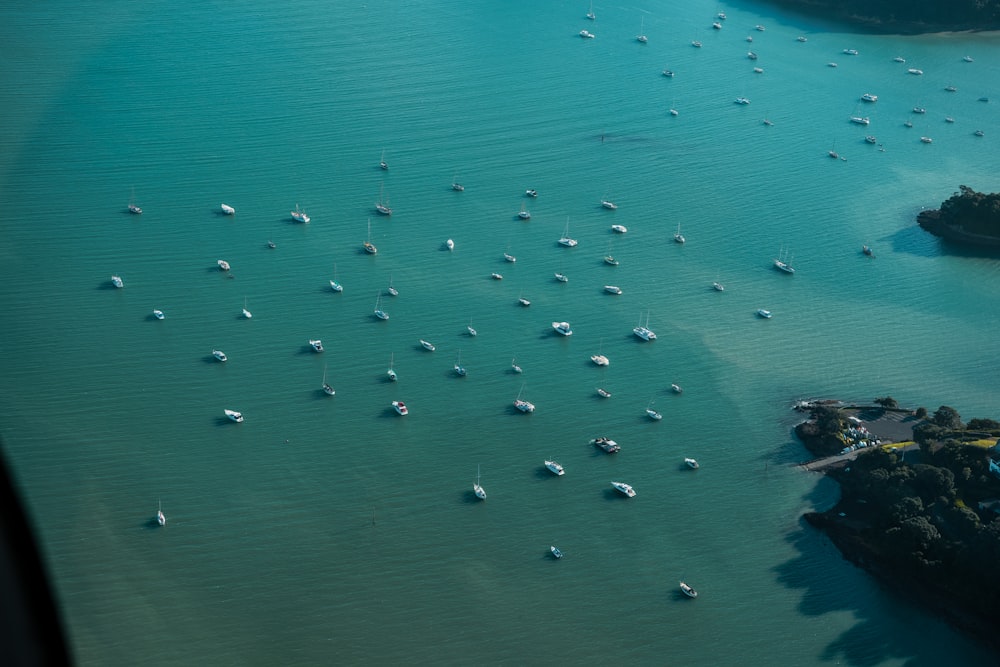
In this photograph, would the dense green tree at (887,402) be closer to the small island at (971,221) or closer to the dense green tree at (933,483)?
the dense green tree at (933,483)

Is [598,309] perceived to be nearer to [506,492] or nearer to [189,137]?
[506,492]

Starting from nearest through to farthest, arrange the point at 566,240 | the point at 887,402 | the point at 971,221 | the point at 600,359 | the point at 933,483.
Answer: the point at 933,483, the point at 887,402, the point at 600,359, the point at 566,240, the point at 971,221

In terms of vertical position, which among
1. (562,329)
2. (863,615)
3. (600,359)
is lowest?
(863,615)

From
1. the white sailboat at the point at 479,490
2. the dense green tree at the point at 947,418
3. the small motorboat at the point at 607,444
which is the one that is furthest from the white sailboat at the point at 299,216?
the dense green tree at the point at 947,418

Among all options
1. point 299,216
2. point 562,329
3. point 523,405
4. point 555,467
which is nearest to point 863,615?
point 555,467

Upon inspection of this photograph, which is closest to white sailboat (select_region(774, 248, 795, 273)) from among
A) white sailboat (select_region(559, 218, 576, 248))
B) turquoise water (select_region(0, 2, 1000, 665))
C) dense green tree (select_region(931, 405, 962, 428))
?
turquoise water (select_region(0, 2, 1000, 665))

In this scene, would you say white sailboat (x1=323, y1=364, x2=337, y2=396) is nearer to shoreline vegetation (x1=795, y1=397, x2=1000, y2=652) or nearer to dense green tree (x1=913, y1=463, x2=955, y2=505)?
shoreline vegetation (x1=795, y1=397, x2=1000, y2=652)

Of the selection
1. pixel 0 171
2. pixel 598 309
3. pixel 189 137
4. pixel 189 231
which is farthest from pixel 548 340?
pixel 0 171

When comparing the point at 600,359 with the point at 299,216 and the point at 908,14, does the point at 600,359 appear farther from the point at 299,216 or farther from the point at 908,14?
the point at 908,14
